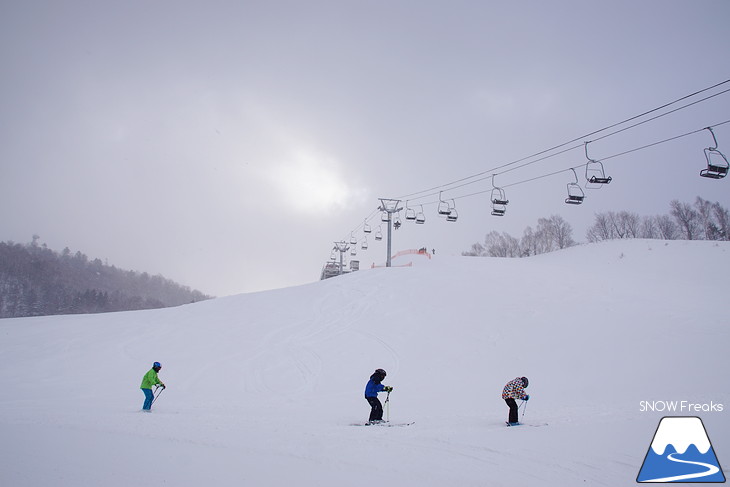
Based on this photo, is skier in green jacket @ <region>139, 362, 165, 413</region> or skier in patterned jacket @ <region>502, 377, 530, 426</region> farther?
skier in green jacket @ <region>139, 362, 165, 413</region>

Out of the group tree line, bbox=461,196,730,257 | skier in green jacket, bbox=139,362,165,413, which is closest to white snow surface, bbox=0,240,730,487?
skier in green jacket, bbox=139,362,165,413

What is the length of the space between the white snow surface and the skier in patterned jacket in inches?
14.0

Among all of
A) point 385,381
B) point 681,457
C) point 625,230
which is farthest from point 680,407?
point 625,230

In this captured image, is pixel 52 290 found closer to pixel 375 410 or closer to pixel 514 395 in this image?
pixel 375 410

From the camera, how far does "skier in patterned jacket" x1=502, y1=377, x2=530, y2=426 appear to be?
355 inches

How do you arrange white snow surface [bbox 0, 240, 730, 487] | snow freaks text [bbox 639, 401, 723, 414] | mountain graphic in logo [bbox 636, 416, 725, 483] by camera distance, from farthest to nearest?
snow freaks text [bbox 639, 401, 723, 414] < white snow surface [bbox 0, 240, 730, 487] < mountain graphic in logo [bbox 636, 416, 725, 483]

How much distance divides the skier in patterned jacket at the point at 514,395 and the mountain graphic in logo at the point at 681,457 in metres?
2.59

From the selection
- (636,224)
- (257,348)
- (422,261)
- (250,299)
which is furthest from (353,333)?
(636,224)

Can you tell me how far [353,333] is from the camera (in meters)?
19.8

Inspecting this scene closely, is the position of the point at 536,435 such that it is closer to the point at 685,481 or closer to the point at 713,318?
the point at 685,481

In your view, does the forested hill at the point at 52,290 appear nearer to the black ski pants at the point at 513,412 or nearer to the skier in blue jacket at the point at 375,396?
the skier in blue jacket at the point at 375,396

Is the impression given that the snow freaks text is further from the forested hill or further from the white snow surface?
the forested hill

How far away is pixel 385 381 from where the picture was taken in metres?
14.7

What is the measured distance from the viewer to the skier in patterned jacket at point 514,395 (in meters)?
9.02
